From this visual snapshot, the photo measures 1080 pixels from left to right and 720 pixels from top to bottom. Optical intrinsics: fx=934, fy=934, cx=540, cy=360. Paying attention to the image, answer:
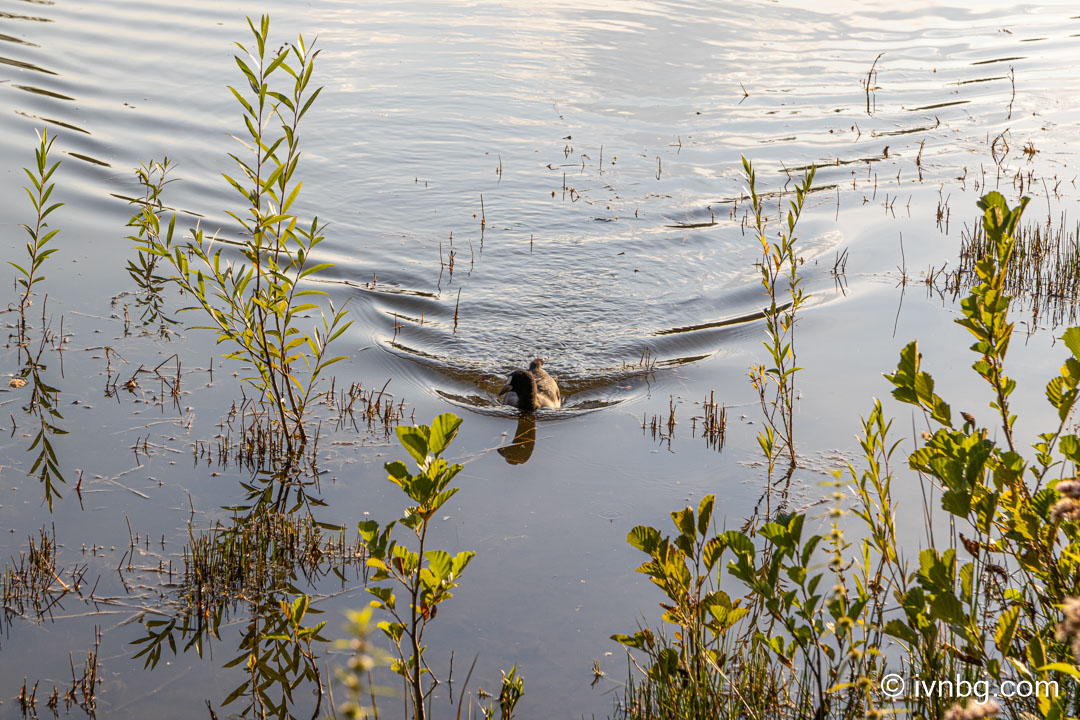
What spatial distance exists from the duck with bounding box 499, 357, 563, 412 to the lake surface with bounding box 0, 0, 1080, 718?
0.19m

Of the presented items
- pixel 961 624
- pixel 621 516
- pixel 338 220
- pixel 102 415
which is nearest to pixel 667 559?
pixel 961 624

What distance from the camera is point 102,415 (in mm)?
7254

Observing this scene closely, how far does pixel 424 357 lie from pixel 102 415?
10.3 feet

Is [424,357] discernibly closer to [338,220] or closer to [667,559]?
[338,220]

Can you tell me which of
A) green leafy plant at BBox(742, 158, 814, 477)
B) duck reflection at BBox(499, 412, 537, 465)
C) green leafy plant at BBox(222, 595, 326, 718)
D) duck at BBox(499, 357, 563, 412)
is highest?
green leafy plant at BBox(742, 158, 814, 477)

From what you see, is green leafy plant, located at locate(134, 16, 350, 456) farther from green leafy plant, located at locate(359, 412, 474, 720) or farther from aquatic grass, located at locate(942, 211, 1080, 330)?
aquatic grass, located at locate(942, 211, 1080, 330)

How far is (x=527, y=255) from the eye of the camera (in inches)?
459

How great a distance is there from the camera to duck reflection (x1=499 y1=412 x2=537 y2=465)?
25.2 ft

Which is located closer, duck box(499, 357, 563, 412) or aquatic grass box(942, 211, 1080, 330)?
Result: duck box(499, 357, 563, 412)

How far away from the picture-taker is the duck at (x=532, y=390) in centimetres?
848

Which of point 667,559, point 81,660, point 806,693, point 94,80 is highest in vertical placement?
point 94,80

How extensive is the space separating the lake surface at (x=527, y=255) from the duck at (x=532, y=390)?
0.19 metres

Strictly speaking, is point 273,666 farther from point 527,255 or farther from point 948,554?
point 527,255

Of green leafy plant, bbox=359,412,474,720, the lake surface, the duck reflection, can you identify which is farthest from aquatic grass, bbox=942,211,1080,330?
green leafy plant, bbox=359,412,474,720
